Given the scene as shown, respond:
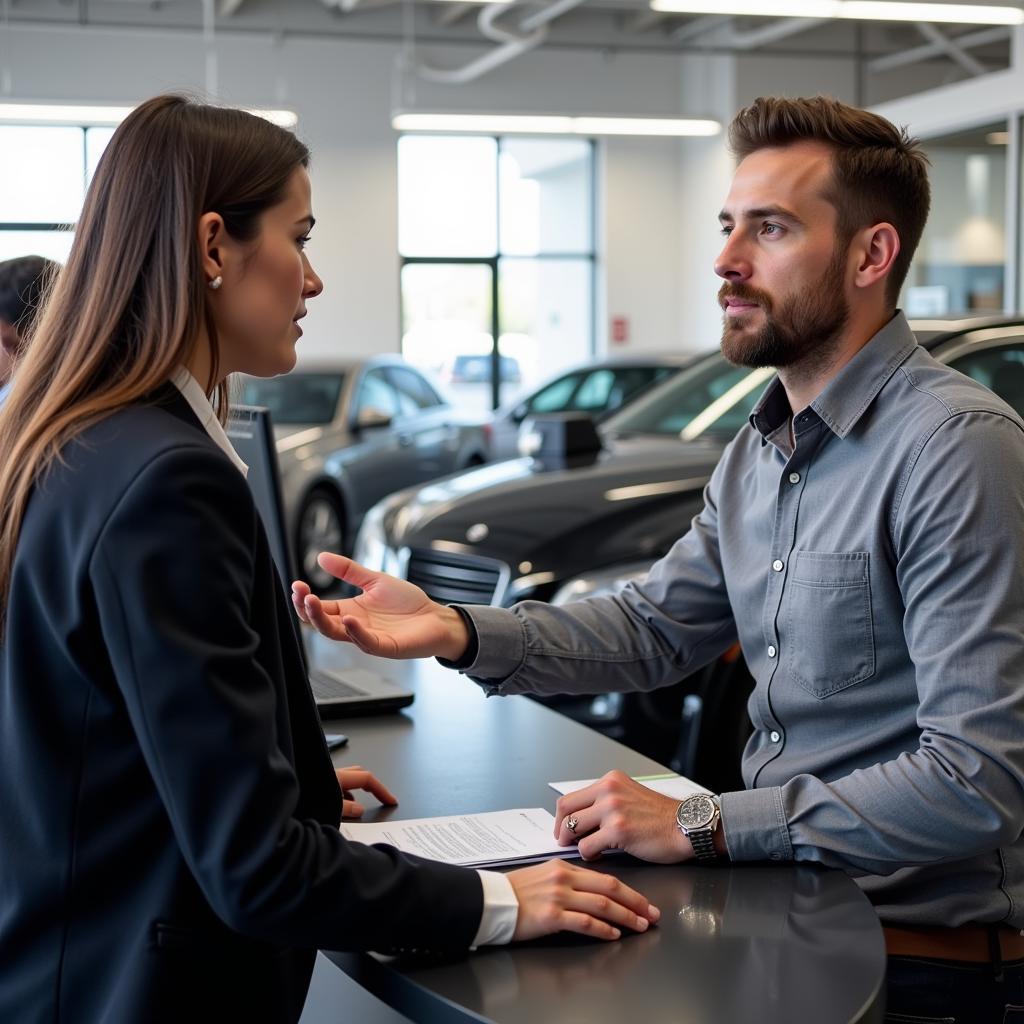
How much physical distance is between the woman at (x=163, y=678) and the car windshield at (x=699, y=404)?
338 centimetres

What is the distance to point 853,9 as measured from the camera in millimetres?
8320

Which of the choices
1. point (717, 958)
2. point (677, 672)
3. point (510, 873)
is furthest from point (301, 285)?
point (677, 672)

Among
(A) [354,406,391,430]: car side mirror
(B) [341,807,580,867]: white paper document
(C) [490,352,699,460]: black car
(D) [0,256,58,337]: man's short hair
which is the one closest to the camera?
(B) [341,807,580,867]: white paper document

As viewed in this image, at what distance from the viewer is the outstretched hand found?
1.83m

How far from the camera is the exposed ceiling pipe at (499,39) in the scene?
11094 millimetres

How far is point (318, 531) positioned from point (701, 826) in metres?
6.48

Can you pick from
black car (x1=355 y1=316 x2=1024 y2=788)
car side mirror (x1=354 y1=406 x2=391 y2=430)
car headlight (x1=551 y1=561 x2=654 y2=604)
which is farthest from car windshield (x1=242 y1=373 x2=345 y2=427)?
car headlight (x1=551 y1=561 x2=654 y2=604)

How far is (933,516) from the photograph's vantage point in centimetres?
166

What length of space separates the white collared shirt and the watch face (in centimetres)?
29

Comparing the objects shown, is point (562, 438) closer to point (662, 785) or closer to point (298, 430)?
point (662, 785)

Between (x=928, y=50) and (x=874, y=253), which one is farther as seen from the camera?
(x=928, y=50)

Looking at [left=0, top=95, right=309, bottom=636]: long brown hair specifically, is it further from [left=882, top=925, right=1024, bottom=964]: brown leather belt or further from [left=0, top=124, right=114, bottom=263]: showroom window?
Result: [left=0, top=124, right=114, bottom=263]: showroom window

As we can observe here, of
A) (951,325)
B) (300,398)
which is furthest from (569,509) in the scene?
A: (300,398)

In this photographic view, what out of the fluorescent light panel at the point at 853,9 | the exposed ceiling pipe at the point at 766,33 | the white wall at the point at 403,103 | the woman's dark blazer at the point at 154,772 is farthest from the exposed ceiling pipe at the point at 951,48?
the woman's dark blazer at the point at 154,772
